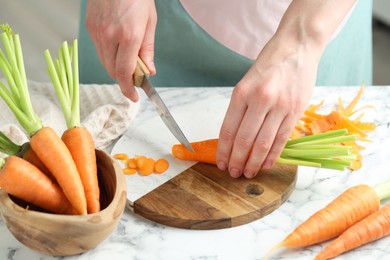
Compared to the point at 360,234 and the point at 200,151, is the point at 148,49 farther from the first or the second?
the point at 360,234

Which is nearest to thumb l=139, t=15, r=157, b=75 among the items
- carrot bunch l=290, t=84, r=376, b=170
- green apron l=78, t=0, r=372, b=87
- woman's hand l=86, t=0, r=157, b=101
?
woman's hand l=86, t=0, r=157, b=101

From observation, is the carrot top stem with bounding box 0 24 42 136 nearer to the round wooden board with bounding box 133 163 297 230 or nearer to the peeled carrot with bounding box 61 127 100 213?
the peeled carrot with bounding box 61 127 100 213

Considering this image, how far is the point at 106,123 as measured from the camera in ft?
4.96

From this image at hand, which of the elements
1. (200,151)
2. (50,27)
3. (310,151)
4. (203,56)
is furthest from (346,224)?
(50,27)

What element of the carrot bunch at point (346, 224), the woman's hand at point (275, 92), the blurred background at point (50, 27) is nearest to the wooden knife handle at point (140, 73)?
the woman's hand at point (275, 92)

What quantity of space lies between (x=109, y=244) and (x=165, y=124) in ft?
1.17

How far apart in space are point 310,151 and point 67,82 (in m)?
0.50

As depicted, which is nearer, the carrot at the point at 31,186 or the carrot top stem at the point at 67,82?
the carrot at the point at 31,186

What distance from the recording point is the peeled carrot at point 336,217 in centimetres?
118

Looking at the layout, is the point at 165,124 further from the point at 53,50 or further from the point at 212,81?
the point at 53,50

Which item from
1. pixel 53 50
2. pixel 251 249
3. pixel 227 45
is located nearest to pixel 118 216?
pixel 251 249

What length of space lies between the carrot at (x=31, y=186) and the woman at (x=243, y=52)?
333mm

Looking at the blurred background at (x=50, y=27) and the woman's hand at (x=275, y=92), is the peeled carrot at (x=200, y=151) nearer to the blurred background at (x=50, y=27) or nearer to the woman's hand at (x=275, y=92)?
the woman's hand at (x=275, y=92)

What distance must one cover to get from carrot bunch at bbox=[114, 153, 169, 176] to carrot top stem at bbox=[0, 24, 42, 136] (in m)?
0.23
